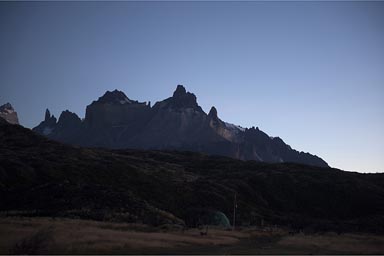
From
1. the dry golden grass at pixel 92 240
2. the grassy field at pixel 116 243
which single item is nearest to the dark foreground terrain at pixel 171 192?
the dry golden grass at pixel 92 240

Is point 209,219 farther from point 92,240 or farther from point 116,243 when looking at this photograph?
point 92,240

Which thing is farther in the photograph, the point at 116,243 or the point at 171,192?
the point at 171,192

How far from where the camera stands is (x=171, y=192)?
Result: 97.1m

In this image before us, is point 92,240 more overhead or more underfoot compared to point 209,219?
more underfoot

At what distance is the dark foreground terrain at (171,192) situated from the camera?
7212 cm

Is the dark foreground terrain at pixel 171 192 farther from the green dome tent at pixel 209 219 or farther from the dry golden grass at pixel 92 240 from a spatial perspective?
the dry golden grass at pixel 92 240

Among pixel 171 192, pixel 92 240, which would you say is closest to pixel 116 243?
pixel 92 240

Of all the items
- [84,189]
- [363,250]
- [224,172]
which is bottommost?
[363,250]

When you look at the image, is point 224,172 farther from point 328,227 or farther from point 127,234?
point 127,234

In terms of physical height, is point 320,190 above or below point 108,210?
above

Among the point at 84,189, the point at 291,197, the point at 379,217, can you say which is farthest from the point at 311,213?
the point at 84,189

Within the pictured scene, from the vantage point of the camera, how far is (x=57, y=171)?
93125 mm

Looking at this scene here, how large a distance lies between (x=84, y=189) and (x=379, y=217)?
62102 millimetres

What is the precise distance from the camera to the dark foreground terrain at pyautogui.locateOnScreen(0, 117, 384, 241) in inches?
2840
